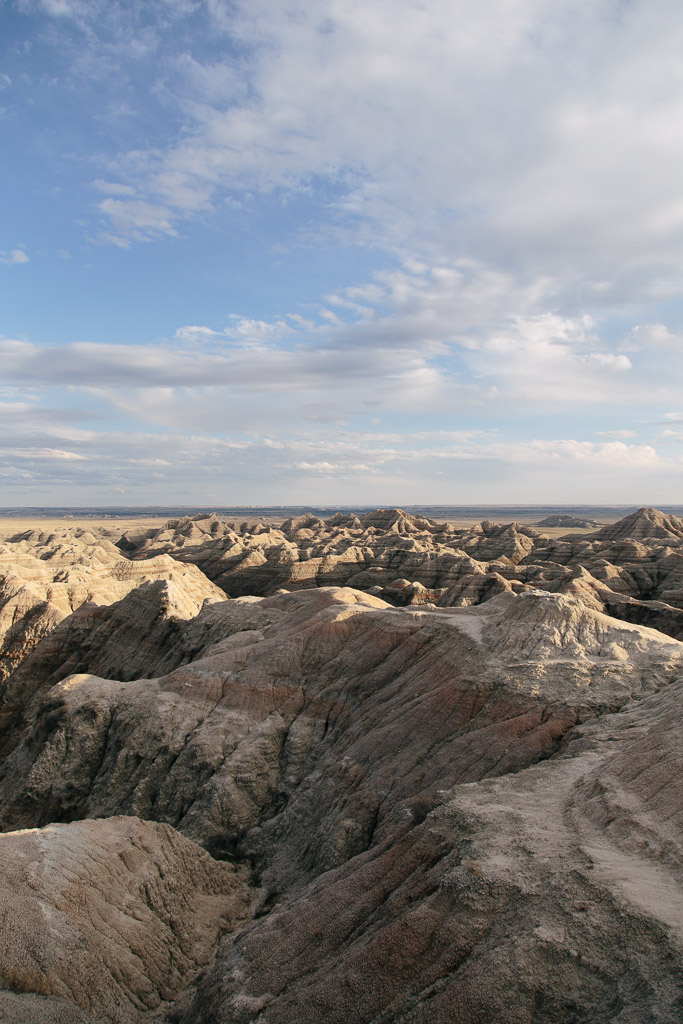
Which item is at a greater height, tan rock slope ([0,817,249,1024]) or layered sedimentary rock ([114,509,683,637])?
layered sedimentary rock ([114,509,683,637])

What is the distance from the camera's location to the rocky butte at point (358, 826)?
8523mm

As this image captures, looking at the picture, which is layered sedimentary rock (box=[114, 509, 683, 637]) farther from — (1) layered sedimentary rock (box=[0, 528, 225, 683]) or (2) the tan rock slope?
(2) the tan rock slope

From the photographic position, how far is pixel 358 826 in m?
15.9

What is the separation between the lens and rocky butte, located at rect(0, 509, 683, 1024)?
336 inches

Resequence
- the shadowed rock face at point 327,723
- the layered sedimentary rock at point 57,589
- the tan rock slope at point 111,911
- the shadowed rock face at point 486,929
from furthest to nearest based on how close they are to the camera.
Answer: the layered sedimentary rock at point 57,589, the shadowed rock face at point 327,723, the tan rock slope at point 111,911, the shadowed rock face at point 486,929

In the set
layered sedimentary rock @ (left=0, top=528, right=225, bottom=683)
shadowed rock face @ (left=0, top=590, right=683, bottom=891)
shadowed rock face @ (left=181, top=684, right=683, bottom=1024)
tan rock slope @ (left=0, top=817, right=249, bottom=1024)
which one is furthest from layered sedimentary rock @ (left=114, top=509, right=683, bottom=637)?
tan rock slope @ (left=0, top=817, right=249, bottom=1024)

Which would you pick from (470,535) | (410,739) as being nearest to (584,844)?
(410,739)

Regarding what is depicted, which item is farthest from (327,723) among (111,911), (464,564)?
(464,564)

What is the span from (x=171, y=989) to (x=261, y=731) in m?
9.21

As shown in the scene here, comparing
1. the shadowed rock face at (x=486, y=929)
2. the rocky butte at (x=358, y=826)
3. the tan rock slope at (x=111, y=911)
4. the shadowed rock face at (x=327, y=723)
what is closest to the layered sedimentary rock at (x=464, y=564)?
the rocky butte at (x=358, y=826)

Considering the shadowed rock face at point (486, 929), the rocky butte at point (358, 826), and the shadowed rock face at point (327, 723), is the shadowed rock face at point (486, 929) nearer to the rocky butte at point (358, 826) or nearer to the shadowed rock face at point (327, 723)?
the rocky butte at point (358, 826)

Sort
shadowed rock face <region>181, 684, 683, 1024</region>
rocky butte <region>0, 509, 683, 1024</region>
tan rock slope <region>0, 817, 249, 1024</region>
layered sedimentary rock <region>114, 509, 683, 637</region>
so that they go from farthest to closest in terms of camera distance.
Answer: layered sedimentary rock <region>114, 509, 683, 637</region>
tan rock slope <region>0, 817, 249, 1024</region>
rocky butte <region>0, 509, 683, 1024</region>
shadowed rock face <region>181, 684, 683, 1024</region>

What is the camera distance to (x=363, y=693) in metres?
22.3

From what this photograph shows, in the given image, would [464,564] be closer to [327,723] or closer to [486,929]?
[327,723]
